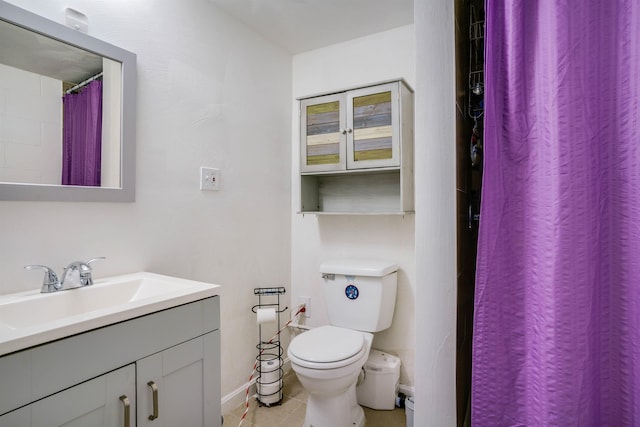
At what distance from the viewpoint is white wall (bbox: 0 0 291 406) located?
128 cm

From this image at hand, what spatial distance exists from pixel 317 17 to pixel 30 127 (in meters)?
1.63

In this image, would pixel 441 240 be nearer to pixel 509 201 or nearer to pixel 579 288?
pixel 509 201

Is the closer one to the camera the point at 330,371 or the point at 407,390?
the point at 330,371

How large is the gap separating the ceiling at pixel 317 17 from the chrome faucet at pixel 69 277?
62.4 inches

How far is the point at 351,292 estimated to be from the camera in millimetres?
2018

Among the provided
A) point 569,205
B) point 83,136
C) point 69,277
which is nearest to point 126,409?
point 69,277

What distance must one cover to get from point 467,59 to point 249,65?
1488 mm

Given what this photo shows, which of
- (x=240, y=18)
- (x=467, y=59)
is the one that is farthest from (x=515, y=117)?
(x=240, y=18)

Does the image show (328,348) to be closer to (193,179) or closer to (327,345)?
(327,345)

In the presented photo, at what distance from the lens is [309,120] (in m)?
2.20

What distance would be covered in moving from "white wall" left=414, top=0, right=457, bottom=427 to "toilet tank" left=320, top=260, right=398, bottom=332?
103cm

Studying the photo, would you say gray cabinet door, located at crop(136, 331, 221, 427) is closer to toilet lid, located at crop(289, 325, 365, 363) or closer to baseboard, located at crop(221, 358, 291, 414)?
toilet lid, located at crop(289, 325, 365, 363)

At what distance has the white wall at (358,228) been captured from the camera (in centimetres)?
213

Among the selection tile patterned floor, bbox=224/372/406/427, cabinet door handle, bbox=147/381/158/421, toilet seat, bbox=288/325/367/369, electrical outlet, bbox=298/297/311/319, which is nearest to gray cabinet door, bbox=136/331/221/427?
cabinet door handle, bbox=147/381/158/421
